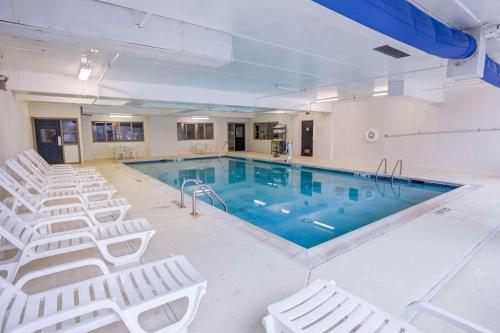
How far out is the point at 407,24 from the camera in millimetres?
2244

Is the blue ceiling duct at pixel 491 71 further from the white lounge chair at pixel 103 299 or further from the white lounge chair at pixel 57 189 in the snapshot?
the white lounge chair at pixel 57 189

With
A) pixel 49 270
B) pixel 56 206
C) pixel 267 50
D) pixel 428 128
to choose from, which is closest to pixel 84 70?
pixel 56 206

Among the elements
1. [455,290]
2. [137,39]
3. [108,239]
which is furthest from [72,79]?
[455,290]

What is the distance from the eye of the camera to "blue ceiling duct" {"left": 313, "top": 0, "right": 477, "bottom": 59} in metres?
1.79

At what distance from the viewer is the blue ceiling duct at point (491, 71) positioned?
3824 millimetres

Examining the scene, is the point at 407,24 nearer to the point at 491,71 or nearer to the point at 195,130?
the point at 491,71

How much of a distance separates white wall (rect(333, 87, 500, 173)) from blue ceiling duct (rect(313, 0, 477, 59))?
221 inches

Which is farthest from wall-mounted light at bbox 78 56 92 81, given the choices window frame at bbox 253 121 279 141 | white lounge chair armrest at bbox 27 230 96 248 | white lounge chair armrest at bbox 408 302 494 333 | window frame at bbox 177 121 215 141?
window frame at bbox 253 121 279 141

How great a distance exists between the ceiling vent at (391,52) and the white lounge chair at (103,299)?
4130 mm

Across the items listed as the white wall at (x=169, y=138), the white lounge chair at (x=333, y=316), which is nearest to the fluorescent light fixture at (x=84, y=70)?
the white lounge chair at (x=333, y=316)

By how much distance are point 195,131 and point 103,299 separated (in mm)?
14016

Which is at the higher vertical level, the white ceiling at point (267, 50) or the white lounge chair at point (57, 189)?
the white ceiling at point (267, 50)

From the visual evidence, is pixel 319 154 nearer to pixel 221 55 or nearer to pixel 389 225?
pixel 389 225

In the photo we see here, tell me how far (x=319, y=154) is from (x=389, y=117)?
138 inches
